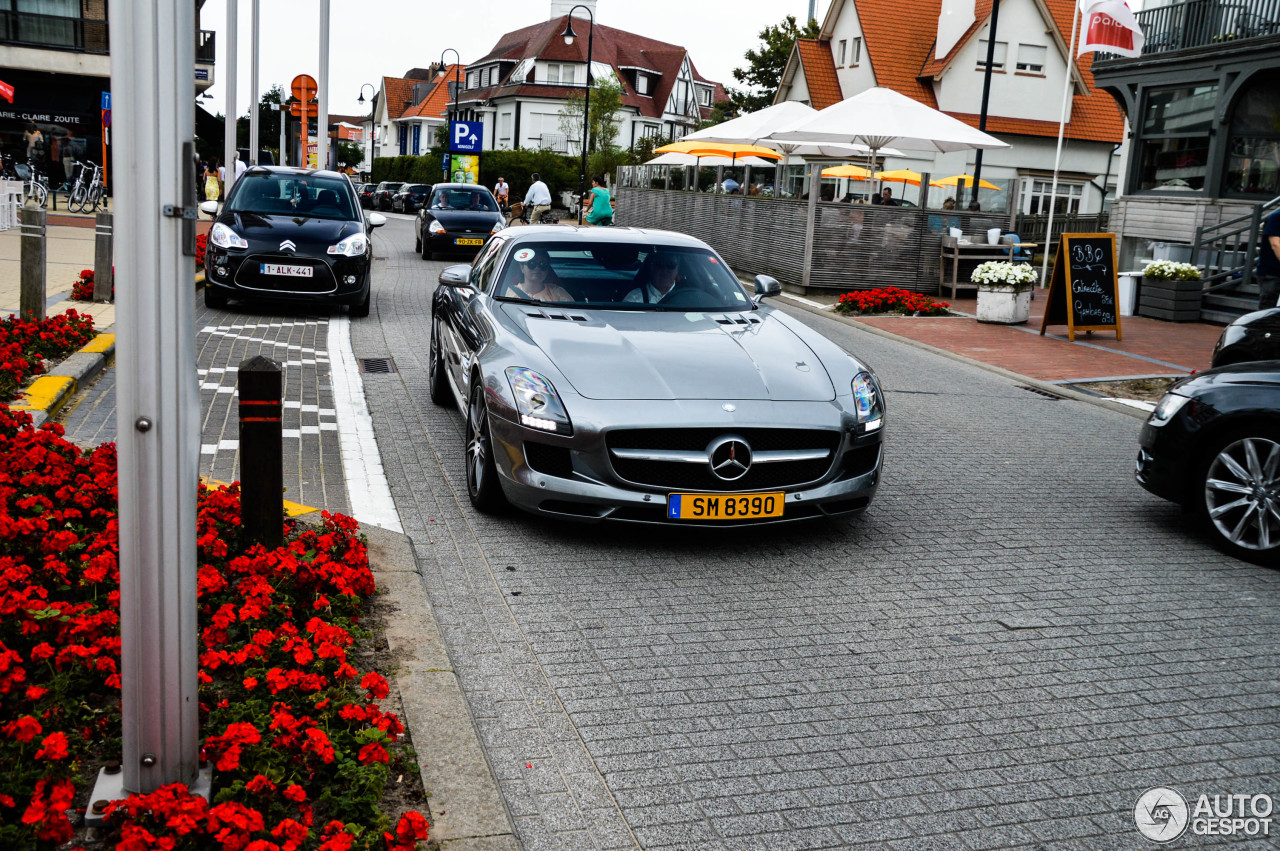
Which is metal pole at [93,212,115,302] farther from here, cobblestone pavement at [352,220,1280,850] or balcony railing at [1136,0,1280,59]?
balcony railing at [1136,0,1280,59]

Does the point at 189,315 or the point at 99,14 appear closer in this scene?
the point at 189,315

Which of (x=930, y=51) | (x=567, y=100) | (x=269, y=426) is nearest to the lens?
(x=269, y=426)

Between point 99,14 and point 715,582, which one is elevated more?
point 99,14

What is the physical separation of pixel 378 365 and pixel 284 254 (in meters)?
3.36

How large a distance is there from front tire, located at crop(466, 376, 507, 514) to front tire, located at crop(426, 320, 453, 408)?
7.55 ft

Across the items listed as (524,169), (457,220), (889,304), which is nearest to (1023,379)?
(889,304)

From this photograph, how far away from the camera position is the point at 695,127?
270 feet

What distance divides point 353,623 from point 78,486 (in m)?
1.80

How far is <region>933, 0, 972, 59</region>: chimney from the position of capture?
43.1 meters

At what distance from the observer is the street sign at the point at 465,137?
3891 cm

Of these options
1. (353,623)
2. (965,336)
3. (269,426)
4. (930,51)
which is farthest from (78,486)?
(930,51)

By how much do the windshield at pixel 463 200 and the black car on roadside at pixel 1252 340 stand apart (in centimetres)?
1880

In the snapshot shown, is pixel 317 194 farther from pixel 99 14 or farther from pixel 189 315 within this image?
pixel 99 14

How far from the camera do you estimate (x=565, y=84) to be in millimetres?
78125
